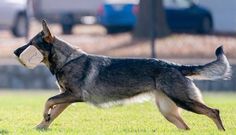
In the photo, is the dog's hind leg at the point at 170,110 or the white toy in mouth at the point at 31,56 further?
the white toy in mouth at the point at 31,56

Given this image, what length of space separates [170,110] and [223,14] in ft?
57.5

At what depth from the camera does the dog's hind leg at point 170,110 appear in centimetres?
1216

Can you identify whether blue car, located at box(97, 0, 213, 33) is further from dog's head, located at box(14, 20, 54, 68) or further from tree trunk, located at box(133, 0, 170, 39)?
dog's head, located at box(14, 20, 54, 68)

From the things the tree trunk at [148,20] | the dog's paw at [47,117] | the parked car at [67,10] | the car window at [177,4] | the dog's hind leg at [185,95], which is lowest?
the parked car at [67,10]

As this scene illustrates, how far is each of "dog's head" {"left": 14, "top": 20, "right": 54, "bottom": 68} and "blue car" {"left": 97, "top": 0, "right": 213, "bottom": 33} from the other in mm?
15566

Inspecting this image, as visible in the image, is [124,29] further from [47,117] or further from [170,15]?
[47,117]

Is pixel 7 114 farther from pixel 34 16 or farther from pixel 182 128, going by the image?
pixel 34 16

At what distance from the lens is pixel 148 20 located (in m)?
23.7

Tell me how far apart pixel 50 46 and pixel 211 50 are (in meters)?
11.1

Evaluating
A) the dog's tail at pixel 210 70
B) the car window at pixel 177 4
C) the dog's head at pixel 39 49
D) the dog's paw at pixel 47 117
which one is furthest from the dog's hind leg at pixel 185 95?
the car window at pixel 177 4

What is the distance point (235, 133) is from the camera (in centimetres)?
1149

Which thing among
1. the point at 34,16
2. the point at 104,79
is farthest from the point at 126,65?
the point at 34,16

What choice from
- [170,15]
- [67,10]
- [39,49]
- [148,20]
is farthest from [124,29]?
[39,49]

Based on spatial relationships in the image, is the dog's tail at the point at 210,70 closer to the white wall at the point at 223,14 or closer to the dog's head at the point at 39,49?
the dog's head at the point at 39,49
